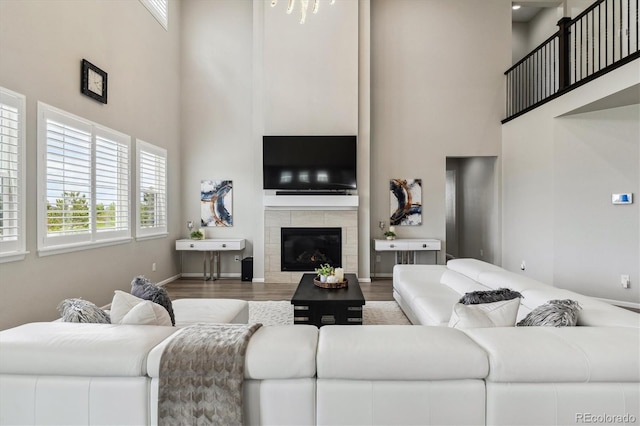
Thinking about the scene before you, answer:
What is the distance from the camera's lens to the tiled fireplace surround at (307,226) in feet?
20.1

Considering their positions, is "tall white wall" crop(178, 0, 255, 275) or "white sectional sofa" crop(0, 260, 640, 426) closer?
"white sectional sofa" crop(0, 260, 640, 426)

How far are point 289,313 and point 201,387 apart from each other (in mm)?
3032

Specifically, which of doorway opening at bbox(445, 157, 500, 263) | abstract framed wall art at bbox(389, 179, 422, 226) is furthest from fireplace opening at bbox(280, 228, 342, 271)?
doorway opening at bbox(445, 157, 500, 263)

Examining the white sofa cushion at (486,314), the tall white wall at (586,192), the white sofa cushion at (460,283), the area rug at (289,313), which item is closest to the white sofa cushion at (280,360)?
the white sofa cushion at (486,314)

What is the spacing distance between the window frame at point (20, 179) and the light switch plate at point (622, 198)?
22.9 ft

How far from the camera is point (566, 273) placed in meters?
5.01

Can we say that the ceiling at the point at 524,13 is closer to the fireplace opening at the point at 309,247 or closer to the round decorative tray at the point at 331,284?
the fireplace opening at the point at 309,247

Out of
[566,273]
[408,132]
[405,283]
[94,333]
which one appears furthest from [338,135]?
[94,333]

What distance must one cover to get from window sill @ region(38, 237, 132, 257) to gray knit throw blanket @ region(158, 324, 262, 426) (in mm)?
2934

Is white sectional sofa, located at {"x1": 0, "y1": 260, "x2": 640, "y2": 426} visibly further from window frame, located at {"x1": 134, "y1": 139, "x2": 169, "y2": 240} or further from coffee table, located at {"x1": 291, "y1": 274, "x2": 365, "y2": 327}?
window frame, located at {"x1": 134, "y1": 139, "x2": 169, "y2": 240}

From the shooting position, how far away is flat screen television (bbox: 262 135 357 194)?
6008 millimetres

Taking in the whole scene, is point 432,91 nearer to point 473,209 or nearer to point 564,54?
point 564,54

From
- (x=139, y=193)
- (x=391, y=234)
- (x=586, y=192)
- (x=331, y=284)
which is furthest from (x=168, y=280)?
(x=586, y=192)

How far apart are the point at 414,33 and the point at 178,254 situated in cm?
627
